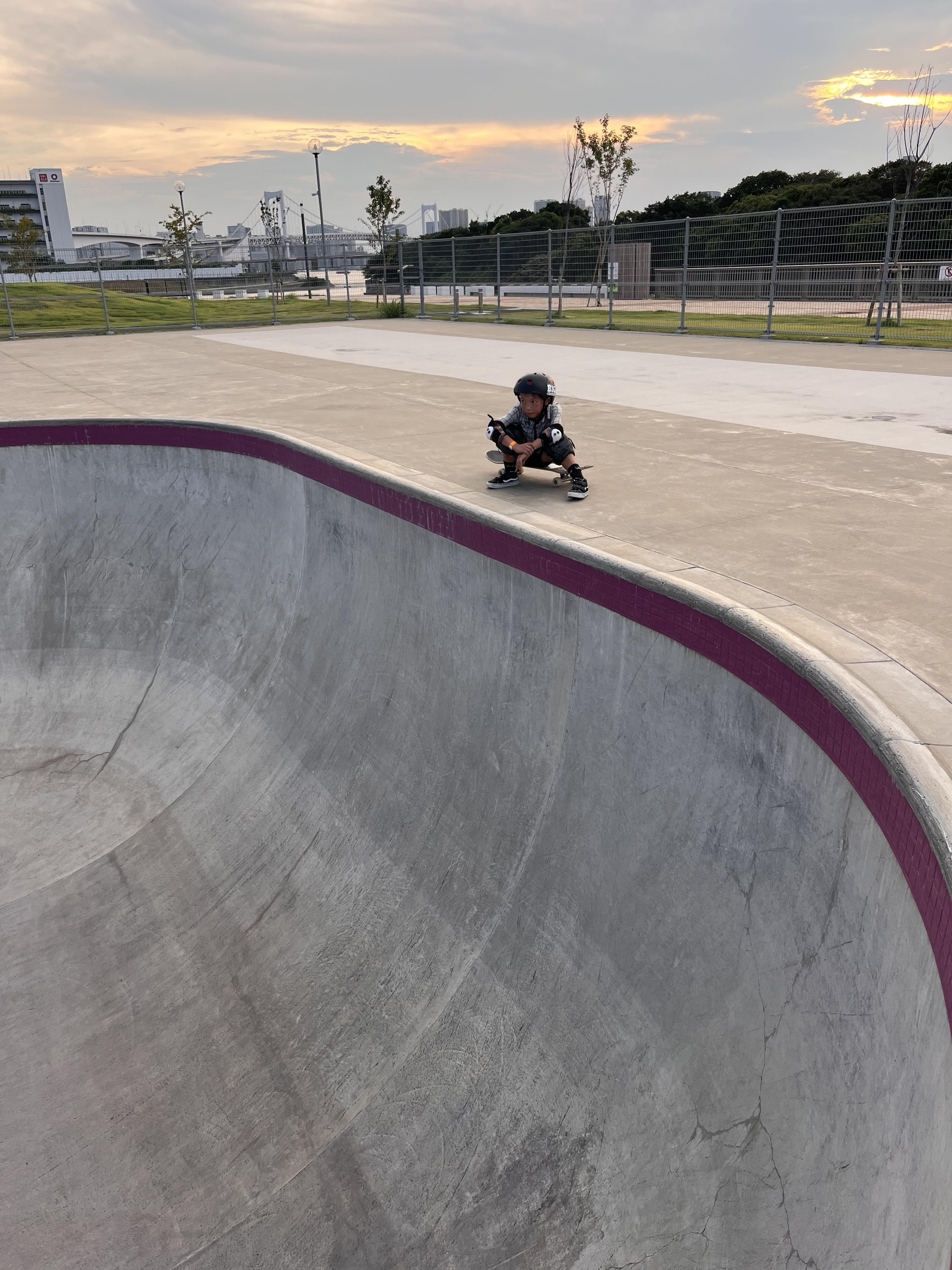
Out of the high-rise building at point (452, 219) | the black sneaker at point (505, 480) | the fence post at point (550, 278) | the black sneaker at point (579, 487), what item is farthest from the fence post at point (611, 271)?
the high-rise building at point (452, 219)

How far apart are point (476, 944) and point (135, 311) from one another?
34948mm

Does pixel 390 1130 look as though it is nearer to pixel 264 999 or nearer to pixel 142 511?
pixel 264 999

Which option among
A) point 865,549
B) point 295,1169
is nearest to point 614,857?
point 295,1169

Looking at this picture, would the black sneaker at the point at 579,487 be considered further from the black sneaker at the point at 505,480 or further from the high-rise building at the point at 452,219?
the high-rise building at the point at 452,219

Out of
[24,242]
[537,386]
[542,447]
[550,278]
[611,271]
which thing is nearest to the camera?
[537,386]

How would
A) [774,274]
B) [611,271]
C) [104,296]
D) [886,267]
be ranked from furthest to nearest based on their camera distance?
[104,296], [611,271], [774,274], [886,267]

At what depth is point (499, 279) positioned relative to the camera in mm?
24094

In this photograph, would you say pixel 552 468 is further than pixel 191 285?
No

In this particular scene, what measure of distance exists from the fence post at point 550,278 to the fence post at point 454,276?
340cm

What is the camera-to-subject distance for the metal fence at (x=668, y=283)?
1541 cm

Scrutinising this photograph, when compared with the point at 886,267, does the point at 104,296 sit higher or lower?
lower

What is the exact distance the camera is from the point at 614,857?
12.7 feet

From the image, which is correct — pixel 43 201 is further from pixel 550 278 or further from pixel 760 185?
pixel 550 278

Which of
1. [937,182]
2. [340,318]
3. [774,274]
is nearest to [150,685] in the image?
[774,274]
